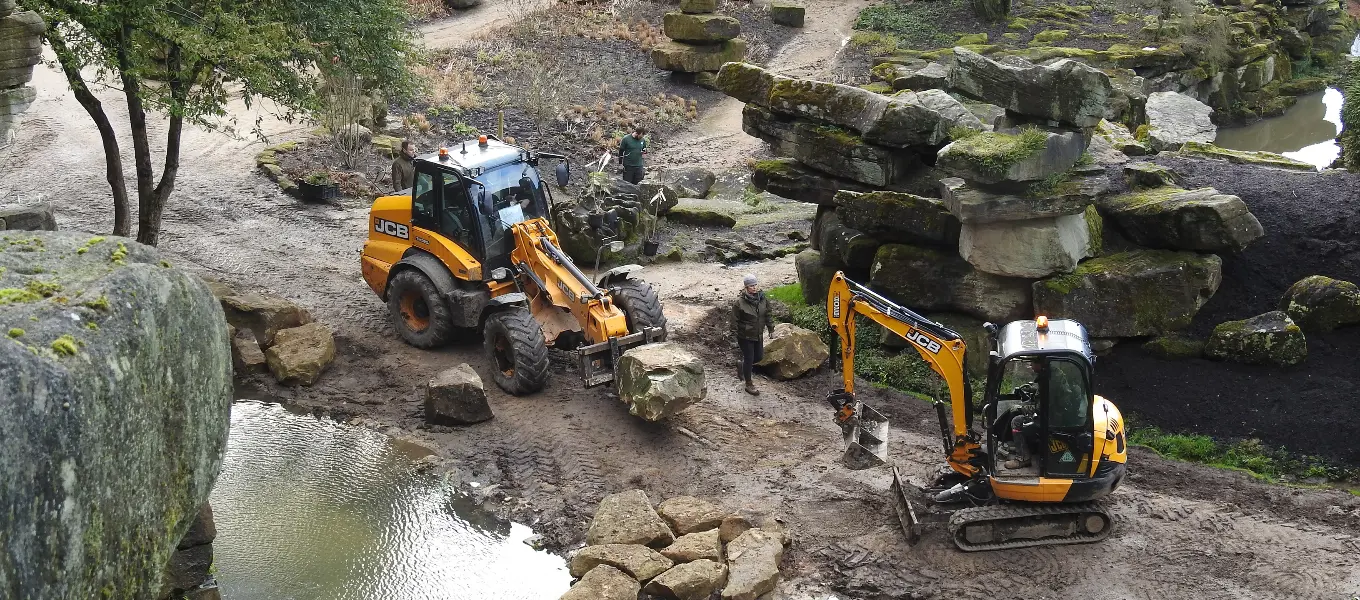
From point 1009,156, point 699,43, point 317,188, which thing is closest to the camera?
point 1009,156

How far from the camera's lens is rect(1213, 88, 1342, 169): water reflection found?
87.7 feet

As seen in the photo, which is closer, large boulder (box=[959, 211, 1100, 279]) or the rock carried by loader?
the rock carried by loader

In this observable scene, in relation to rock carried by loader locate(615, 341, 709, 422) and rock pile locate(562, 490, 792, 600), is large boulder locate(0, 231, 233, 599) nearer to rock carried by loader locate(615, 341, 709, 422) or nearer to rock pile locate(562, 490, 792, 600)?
rock pile locate(562, 490, 792, 600)

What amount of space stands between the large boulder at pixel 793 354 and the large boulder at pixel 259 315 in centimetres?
554

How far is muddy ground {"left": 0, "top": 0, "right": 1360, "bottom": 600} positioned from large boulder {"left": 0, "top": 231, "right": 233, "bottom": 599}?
4.36 meters

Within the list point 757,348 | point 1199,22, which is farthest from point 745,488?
point 1199,22

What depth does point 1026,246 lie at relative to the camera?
13234 mm

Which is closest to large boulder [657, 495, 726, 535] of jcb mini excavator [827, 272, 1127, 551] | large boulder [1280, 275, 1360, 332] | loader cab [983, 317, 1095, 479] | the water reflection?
jcb mini excavator [827, 272, 1127, 551]

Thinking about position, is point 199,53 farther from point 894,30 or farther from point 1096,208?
point 894,30

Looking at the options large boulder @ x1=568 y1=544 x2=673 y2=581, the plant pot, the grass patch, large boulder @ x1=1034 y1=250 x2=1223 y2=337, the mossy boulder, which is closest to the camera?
large boulder @ x1=568 y1=544 x2=673 y2=581

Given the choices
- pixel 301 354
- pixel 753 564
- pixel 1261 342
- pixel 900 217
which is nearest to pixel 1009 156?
pixel 900 217

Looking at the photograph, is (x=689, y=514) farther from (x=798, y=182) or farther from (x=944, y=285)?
(x=798, y=182)

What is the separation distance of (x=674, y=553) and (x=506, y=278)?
4.62 m

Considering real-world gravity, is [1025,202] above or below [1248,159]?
above
